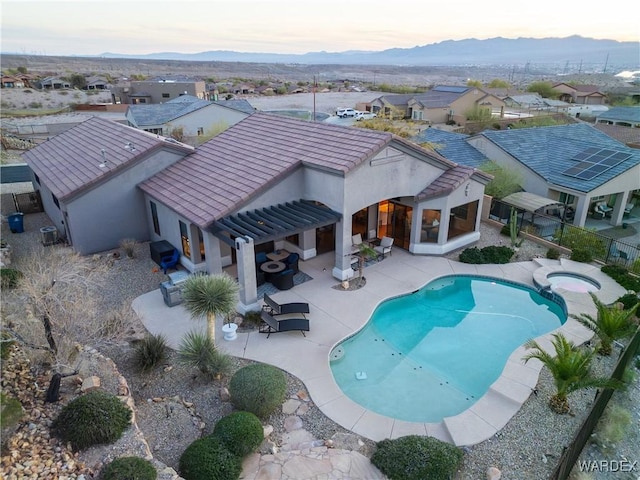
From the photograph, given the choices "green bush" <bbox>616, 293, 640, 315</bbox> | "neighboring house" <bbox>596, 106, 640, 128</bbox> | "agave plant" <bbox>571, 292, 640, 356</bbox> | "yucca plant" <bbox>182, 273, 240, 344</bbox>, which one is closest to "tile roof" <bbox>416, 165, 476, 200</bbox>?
"green bush" <bbox>616, 293, 640, 315</bbox>

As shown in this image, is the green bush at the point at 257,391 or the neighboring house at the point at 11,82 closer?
the green bush at the point at 257,391

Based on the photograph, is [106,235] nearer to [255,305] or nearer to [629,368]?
[255,305]

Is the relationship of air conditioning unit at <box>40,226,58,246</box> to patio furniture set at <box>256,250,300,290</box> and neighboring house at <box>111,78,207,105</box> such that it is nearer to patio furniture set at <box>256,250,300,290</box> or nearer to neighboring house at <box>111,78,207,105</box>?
patio furniture set at <box>256,250,300,290</box>

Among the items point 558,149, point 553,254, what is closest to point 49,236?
point 553,254

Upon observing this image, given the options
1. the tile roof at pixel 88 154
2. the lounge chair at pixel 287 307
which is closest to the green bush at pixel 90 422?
the lounge chair at pixel 287 307

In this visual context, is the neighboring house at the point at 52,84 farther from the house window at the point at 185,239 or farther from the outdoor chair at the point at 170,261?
the house window at the point at 185,239

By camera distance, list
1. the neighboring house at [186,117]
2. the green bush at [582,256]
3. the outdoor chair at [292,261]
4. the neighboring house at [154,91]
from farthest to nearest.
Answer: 1. the neighboring house at [154,91]
2. the neighboring house at [186,117]
3. the green bush at [582,256]
4. the outdoor chair at [292,261]
